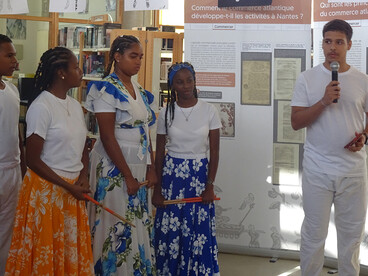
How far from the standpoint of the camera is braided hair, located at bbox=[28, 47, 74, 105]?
3285 mm

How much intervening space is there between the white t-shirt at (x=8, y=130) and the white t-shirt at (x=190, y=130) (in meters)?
0.89

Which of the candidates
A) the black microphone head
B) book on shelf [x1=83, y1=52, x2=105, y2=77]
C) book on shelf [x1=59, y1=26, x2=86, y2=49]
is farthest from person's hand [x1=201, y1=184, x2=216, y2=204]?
book on shelf [x1=59, y1=26, x2=86, y2=49]

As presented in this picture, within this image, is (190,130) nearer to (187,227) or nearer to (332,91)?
(187,227)

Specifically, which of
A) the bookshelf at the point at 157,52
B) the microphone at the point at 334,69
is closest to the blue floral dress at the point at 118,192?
the microphone at the point at 334,69

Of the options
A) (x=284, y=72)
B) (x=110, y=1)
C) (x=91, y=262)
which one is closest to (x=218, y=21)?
(x=284, y=72)

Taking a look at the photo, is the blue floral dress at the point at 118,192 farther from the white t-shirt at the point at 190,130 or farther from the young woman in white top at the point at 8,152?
the young woman in white top at the point at 8,152

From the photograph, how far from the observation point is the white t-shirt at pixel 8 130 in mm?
3504

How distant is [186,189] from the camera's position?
3.84 m

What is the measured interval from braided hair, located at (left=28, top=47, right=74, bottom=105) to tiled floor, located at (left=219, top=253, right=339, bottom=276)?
2.05m

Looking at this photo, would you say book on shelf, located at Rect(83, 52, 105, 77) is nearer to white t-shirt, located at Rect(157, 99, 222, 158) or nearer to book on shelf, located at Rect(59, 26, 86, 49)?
book on shelf, located at Rect(59, 26, 86, 49)

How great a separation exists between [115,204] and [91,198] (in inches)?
11.3

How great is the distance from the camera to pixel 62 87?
331 cm

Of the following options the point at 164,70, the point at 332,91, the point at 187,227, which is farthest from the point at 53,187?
the point at 164,70

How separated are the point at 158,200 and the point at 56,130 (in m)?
0.94
